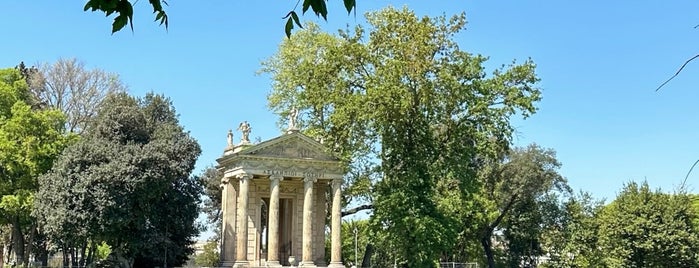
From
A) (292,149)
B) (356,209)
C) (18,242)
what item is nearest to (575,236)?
(356,209)

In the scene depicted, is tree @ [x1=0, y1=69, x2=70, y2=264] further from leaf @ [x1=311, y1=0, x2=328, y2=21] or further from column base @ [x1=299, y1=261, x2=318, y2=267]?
leaf @ [x1=311, y1=0, x2=328, y2=21]

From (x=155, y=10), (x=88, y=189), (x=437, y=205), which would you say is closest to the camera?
(x=155, y=10)

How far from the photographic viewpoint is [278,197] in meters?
37.0

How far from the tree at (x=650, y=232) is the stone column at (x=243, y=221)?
1985 centimetres

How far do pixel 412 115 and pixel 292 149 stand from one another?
6.22 metres

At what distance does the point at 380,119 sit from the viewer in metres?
35.0

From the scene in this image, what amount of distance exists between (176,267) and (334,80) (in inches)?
489

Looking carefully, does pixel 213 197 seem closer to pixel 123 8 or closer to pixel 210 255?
pixel 210 255

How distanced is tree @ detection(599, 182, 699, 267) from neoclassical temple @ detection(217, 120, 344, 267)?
15981mm

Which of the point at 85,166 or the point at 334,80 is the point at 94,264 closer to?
the point at 85,166

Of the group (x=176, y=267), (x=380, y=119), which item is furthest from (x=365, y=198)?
(x=176, y=267)

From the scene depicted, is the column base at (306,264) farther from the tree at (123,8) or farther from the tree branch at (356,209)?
the tree at (123,8)

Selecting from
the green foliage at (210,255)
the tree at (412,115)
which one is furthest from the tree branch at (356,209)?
the green foliage at (210,255)

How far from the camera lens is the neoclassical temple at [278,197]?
36.3m
